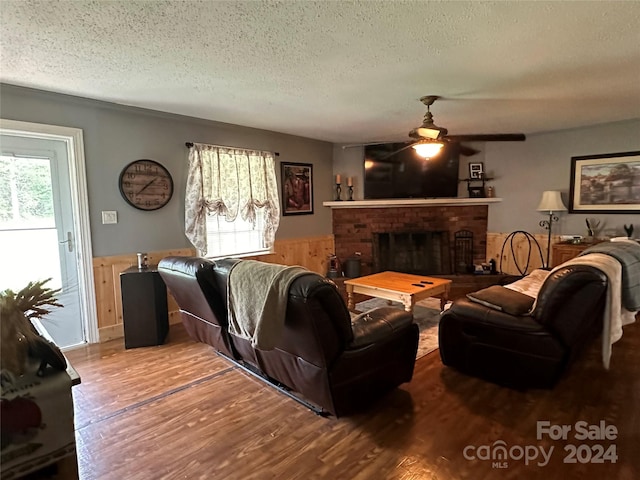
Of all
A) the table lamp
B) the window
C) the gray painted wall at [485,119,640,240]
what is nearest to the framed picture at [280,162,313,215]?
the window

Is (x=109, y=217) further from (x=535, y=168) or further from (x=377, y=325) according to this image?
(x=535, y=168)

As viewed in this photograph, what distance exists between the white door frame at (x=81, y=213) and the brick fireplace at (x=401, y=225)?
342 centimetres

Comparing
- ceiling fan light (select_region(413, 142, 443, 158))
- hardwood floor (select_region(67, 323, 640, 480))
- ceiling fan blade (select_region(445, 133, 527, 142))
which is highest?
ceiling fan blade (select_region(445, 133, 527, 142))

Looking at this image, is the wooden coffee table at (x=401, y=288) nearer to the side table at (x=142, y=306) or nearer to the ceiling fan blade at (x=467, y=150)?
the side table at (x=142, y=306)

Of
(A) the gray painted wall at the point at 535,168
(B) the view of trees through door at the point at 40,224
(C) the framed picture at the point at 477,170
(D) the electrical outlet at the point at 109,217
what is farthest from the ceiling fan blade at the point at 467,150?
(B) the view of trees through door at the point at 40,224

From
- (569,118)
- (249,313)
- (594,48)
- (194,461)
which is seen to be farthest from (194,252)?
(569,118)

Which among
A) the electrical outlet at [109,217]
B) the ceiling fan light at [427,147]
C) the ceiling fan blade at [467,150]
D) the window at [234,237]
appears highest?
the ceiling fan blade at [467,150]

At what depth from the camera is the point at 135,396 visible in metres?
2.50

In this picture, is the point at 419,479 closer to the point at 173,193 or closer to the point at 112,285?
the point at 112,285

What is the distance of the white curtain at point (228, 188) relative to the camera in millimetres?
4027

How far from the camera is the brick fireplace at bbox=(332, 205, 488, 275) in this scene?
5.54 metres

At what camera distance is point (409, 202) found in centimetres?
543

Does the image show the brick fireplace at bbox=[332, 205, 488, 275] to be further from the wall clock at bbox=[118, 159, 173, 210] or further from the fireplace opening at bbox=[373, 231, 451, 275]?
the wall clock at bbox=[118, 159, 173, 210]

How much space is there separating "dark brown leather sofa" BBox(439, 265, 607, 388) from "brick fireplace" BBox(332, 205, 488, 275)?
290 cm
